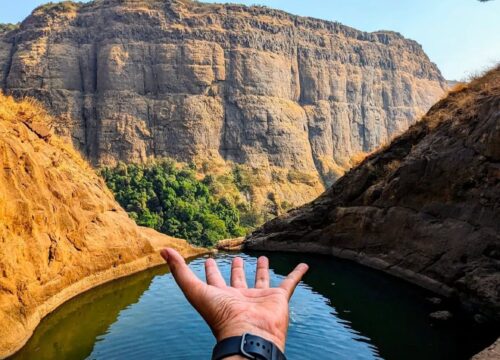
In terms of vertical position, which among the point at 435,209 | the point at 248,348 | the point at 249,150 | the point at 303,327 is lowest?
the point at 303,327

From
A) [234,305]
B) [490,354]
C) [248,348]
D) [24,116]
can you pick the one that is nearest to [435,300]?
[490,354]

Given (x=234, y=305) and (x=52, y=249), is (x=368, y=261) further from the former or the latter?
(x=234, y=305)

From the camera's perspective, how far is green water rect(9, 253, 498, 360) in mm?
12586

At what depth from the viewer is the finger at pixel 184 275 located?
8.60 feet

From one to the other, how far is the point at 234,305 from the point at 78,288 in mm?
19811

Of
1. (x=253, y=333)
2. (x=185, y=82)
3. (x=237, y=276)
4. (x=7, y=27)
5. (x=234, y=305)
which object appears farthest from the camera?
(x=7, y=27)

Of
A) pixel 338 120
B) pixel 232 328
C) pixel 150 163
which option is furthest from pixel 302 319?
pixel 338 120

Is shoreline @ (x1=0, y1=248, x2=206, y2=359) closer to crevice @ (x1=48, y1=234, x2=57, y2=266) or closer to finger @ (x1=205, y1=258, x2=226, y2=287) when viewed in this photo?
crevice @ (x1=48, y1=234, x2=57, y2=266)

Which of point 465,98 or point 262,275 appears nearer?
point 262,275

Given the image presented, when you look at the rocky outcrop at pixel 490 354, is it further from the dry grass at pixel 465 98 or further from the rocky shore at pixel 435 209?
the dry grass at pixel 465 98

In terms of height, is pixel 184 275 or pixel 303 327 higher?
pixel 184 275

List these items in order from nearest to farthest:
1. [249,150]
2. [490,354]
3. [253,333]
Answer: [253,333]
[490,354]
[249,150]

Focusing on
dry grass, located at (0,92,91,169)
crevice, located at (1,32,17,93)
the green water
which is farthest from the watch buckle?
crevice, located at (1,32,17,93)

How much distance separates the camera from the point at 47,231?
1872 centimetres
